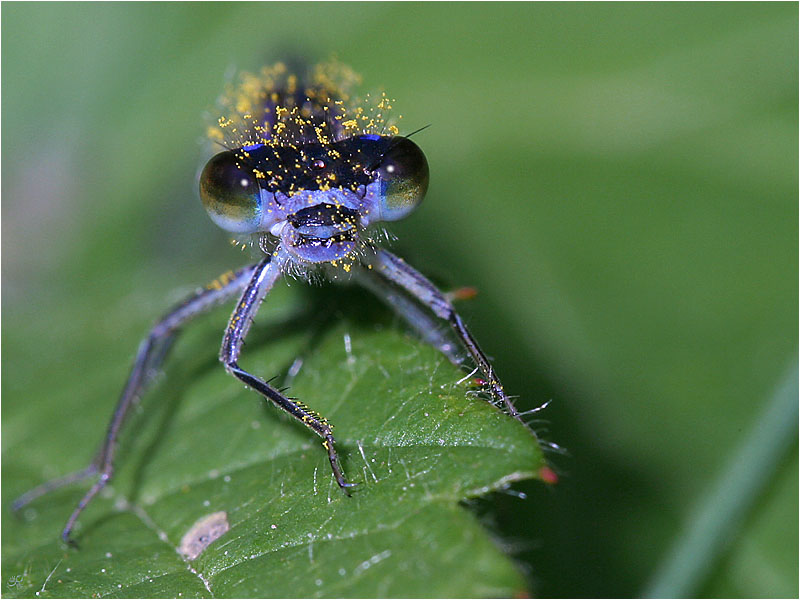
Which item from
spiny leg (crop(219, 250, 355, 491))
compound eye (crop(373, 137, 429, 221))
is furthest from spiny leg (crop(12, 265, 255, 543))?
compound eye (crop(373, 137, 429, 221))

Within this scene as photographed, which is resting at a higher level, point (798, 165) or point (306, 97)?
point (306, 97)

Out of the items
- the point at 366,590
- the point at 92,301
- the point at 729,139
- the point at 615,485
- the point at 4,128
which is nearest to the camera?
the point at 366,590

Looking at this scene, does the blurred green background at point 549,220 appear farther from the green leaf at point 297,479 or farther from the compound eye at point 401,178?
the compound eye at point 401,178

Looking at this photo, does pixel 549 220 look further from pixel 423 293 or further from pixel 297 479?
pixel 297 479

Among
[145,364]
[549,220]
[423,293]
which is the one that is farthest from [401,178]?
[549,220]

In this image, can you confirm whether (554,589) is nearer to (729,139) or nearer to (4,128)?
(729,139)

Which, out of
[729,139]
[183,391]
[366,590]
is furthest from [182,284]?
[729,139]
